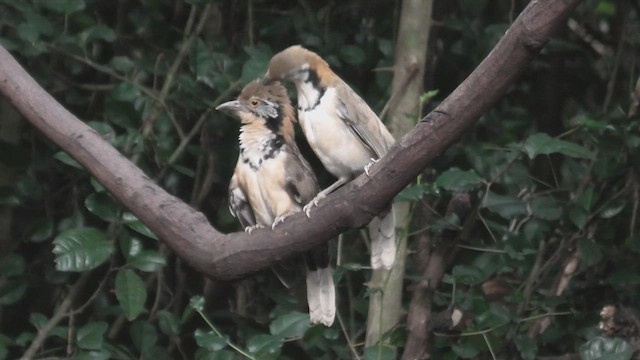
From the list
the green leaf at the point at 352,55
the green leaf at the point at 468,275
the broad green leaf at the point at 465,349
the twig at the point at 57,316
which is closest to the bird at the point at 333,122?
the green leaf at the point at 468,275

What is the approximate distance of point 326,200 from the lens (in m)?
2.89

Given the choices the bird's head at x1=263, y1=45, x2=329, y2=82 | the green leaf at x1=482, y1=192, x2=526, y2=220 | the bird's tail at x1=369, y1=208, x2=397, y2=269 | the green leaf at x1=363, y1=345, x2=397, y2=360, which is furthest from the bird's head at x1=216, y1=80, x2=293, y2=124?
the green leaf at x1=482, y1=192, x2=526, y2=220

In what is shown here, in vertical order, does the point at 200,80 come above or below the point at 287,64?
below

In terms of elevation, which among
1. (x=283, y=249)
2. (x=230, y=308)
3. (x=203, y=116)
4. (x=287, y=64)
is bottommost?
(x=230, y=308)

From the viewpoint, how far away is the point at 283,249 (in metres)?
2.97

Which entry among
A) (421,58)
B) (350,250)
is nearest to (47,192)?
(350,250)

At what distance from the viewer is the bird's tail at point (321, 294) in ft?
11.4

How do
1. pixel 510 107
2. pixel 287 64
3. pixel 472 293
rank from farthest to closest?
pixel 510 107
pixel 472 293
pixel 287 64

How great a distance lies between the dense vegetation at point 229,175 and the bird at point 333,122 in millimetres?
368

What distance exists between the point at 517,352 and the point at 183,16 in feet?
5.64

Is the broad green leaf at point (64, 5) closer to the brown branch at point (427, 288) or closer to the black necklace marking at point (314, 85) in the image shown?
the black necklace marking at point (314, 85)

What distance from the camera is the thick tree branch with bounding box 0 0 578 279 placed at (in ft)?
8.15

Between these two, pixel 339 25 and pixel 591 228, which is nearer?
pixel 591 228

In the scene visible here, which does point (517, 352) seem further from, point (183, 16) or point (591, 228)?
point (183, 16)
